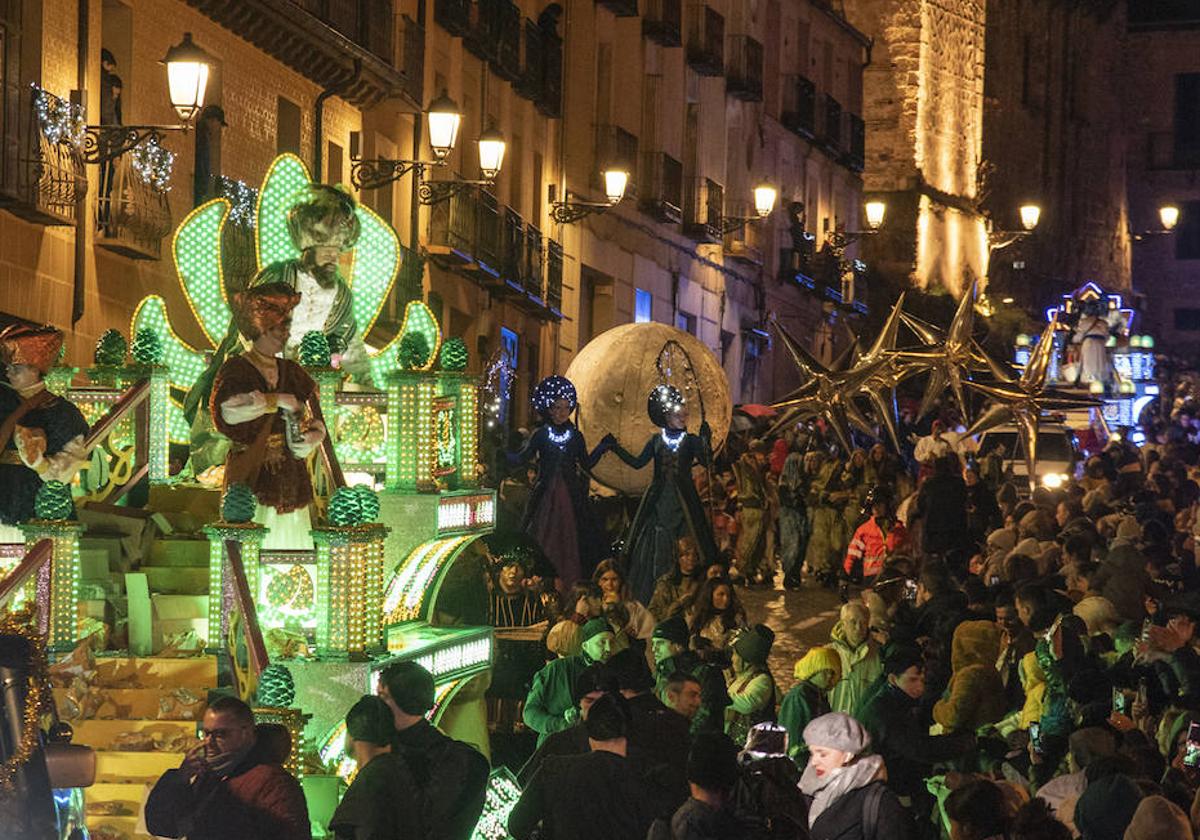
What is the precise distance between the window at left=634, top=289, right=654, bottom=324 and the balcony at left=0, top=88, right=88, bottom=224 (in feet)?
63.6

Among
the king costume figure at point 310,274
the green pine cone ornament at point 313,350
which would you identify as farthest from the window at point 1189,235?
the green pine cone ornament at point 313,350

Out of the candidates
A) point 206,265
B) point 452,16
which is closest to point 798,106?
point 452,16

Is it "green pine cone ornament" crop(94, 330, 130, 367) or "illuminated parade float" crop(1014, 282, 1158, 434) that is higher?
"illuminated parade float" crop(1014, 282, 1158, 434)

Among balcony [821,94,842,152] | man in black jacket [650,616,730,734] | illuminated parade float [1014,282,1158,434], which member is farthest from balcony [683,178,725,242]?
man in black jacket [650,616,730,734]

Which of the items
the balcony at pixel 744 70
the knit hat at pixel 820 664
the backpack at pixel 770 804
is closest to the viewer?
the backpack at pixel 770 804

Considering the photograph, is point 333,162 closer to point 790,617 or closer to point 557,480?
point 790,617

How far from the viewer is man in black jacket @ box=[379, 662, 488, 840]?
379 inches

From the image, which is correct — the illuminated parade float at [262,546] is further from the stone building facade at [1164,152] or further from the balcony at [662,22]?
the stone building facade at [1164,152]

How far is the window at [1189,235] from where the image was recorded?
266ft

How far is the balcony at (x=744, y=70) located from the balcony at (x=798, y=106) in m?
3.18

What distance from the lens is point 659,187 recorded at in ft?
132

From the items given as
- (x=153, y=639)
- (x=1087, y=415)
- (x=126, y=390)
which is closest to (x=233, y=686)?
(x=153, y=639)

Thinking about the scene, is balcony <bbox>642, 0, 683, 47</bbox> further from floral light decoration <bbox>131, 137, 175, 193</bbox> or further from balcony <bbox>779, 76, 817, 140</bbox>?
floral light decoration <bbox>131, 137, 175, 193</bbox>

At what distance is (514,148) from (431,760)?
84.0ft
